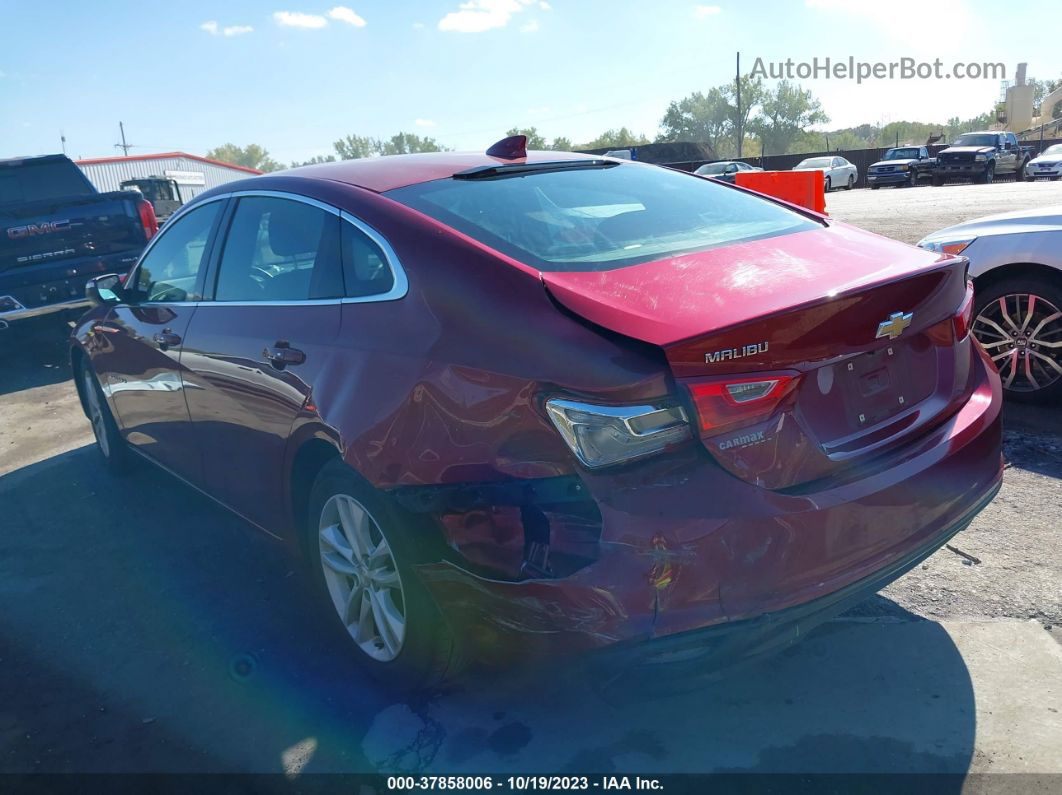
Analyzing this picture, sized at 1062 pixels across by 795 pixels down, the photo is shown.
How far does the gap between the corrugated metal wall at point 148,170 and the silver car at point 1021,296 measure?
43964 millimetres

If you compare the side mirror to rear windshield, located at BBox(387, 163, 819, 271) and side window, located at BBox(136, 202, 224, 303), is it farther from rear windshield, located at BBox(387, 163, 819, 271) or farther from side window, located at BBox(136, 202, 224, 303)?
rear windshield, located at BBox(387, 163, 819, 271)

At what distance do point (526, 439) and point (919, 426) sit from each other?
4.07 feet

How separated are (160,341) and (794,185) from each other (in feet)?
34.0

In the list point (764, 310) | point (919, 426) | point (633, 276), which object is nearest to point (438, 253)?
point (633, 276)

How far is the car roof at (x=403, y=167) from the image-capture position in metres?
3.12

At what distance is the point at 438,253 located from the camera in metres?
2.58

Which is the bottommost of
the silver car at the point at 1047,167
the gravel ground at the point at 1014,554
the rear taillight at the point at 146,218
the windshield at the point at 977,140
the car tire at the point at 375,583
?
the gravel ground at the point at 1014,554

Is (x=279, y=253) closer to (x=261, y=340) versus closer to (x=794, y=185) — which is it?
(x=261, y=340)

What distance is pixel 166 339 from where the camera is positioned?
389cm

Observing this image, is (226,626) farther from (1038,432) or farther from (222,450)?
(1038,432)

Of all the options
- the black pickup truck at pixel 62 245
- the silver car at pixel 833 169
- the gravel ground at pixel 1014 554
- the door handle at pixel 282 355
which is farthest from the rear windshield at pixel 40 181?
the silver car at pixel 833 169

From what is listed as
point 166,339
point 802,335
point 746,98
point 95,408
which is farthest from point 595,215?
point 746,98

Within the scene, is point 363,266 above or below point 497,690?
above

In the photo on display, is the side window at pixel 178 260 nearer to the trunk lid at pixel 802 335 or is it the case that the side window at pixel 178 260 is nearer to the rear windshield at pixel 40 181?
the trunk lid at pixel 802 335
